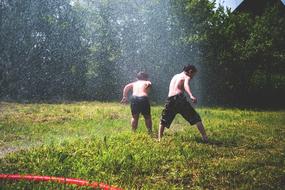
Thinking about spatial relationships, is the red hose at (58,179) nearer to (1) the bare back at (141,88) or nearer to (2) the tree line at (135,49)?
(1) the bare back at (141,88)

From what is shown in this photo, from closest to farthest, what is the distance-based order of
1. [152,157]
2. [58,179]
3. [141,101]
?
1. [58,179]
2. [152,157]
3. [141,101]

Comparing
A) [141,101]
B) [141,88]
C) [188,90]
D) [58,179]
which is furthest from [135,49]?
[58,179]

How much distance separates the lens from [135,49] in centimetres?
2694

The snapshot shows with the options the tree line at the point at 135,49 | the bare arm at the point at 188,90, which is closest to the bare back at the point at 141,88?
the bare arm at the point at 188,90

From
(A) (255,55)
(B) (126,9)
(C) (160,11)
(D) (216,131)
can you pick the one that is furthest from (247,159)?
(B) (126,9)

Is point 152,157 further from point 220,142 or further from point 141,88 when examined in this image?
point 141,88

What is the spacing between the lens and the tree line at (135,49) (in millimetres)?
24031

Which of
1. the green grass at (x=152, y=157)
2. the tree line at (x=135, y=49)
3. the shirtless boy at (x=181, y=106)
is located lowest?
the green grass at (x=152, y=157)

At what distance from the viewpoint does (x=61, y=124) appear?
11.9 metres

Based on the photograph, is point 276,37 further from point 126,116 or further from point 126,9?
point 126,116

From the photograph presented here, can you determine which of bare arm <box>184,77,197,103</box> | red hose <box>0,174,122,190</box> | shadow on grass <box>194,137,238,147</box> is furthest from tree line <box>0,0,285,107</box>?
red hose <box>0,174,122,190</box>

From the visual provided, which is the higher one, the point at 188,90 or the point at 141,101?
the point at 188,90

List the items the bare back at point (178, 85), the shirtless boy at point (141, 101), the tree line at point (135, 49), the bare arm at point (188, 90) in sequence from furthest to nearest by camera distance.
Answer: the tree line at point (135, 49), the shirtless boy at point (141, 101), the bare back at point (178, 85), the bare arm at point (188, 90)

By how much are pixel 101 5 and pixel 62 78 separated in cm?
611
